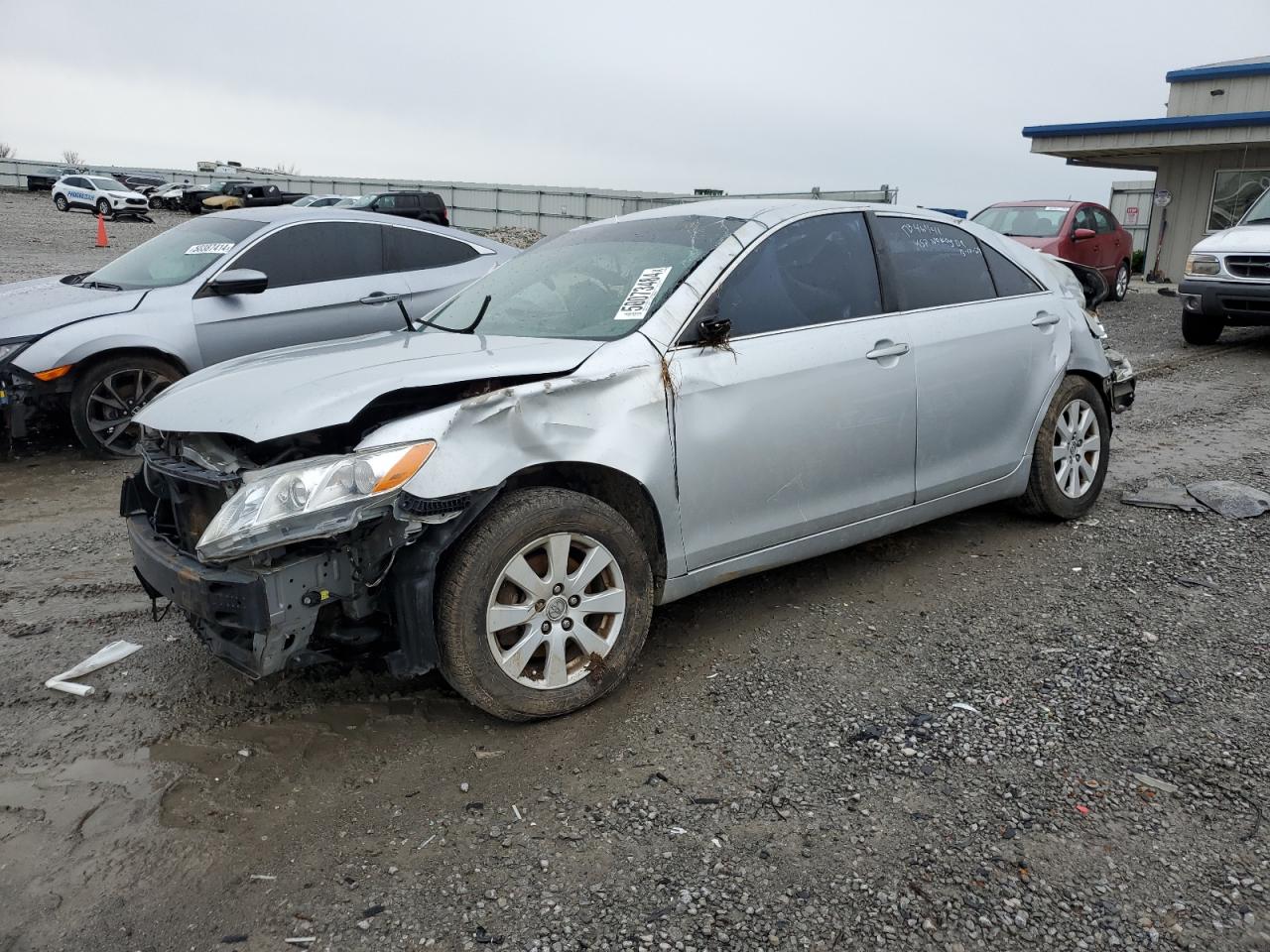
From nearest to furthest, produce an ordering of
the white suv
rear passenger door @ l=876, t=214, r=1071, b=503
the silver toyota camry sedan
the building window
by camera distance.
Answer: the silver toyota camry sedan, rear passenger door @ l=876, t=214, r=1071, b=503, the building window, the white suv

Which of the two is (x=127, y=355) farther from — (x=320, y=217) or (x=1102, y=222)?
(x=1102, y=222)

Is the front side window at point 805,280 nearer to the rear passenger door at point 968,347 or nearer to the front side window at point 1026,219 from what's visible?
the rear passenger door at point 968,347

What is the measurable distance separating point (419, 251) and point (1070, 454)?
492 cm

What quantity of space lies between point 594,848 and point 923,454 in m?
2.44

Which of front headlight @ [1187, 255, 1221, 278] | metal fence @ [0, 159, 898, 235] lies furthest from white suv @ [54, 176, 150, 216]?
front headlight @ [1187, 255, 1221, 278]

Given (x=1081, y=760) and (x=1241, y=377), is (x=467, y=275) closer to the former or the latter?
(x=1081, y=760)

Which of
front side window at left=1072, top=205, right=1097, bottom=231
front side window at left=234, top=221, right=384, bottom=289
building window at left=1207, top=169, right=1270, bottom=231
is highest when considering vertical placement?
building window at left=1207, top=169, right=1270, bottom=231

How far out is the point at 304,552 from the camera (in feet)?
9.78

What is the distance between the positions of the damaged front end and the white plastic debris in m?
0.68

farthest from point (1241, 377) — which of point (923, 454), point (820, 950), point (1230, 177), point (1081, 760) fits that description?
point (1230, 177)

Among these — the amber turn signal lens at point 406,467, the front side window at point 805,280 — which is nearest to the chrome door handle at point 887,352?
the front side window at point 805,280

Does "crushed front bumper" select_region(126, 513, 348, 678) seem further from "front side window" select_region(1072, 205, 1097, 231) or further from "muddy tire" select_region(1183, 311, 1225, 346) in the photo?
Result: "front side window" select_region(1072, 205, 1097, 231)

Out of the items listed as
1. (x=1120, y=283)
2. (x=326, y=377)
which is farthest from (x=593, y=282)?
(x=1120, y=283)

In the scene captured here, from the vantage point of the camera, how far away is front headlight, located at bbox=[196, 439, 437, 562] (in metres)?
2.88
